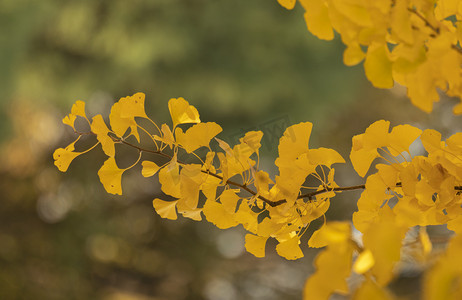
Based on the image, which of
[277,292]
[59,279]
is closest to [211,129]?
[59,279]

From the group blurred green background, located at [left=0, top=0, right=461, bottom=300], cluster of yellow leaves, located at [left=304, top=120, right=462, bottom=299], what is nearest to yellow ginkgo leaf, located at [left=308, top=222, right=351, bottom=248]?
cluster of yellow leaves, located at [left=304, top=120, right=462, bottom=299]

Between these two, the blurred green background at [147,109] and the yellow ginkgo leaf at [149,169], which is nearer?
the yellow ginkgo leaf at [149,169]

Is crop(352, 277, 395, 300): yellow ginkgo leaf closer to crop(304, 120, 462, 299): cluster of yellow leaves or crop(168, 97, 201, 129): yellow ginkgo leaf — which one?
crop(304, 120, 462, 299): cluster of yellow leaves

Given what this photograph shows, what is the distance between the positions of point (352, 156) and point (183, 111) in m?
0.11

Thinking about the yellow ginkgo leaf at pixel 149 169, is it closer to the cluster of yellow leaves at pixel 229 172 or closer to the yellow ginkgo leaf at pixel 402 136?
the cluster of yellow leaves at pixel 229 172

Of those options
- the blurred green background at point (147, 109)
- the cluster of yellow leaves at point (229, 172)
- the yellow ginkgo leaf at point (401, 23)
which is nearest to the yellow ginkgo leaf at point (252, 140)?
the cluster of yellow leaves at point (229, 172)

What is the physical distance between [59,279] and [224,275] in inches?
36.2

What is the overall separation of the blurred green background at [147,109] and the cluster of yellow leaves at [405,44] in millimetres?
1445

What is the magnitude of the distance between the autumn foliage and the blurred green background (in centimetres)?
137

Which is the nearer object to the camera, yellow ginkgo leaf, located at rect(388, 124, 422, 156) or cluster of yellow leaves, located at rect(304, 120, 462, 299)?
cluster of yellow leaves, located at rect(304, 120, 462, 299)

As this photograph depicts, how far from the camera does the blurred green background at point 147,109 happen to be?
205 cm

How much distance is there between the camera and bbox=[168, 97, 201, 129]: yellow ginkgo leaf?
0.28 metres

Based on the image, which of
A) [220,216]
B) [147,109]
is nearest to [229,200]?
[220,216]

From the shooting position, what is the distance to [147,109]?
2299mm
